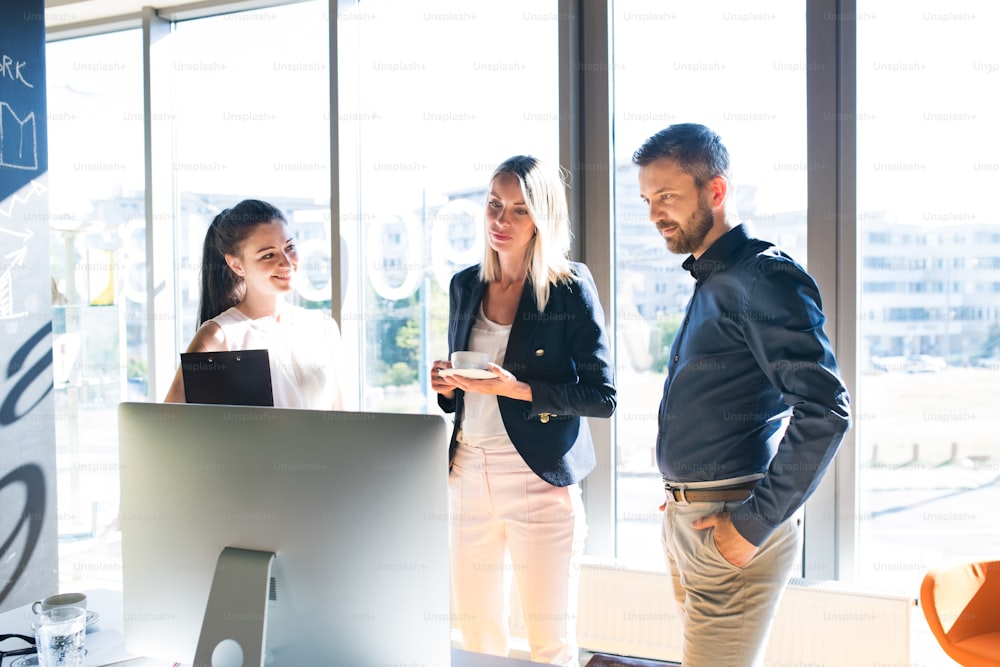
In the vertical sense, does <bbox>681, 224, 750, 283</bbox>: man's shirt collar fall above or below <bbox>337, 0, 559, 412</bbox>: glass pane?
below

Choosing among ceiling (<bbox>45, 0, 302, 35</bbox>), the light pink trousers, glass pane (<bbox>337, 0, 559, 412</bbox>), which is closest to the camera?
the light pink trousers

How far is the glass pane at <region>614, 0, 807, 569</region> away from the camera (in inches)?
111

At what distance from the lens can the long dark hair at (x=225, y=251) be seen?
2256mm

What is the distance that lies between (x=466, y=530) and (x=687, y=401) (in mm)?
810

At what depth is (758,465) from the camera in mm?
1697

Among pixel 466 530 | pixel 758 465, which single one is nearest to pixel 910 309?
pixel 758 465

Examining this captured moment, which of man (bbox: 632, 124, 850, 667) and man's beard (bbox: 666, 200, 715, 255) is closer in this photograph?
man (bbox: 632, 124, 850, 667)

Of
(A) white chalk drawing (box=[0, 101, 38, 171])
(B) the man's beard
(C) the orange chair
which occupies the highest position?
(A) white chalk drawing (box=[0, 101, 38, 171])

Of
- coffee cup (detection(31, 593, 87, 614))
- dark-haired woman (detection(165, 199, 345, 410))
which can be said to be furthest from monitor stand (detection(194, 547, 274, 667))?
dark-haired woman (detection(165, 199, 345, 410))

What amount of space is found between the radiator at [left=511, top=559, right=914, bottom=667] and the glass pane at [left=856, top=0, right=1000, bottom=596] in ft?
0.63

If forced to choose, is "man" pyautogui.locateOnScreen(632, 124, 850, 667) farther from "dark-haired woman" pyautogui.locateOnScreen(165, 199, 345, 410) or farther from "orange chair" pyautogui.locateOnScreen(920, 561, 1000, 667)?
"dark-haired woman" pyautogui.locateOnScreen(165, 199, 345, 410)

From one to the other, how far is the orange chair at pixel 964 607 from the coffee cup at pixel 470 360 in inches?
57.1

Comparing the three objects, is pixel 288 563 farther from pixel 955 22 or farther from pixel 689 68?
pixel 955 22

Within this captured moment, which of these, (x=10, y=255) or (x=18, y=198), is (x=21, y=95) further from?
(x=10, y=255)
